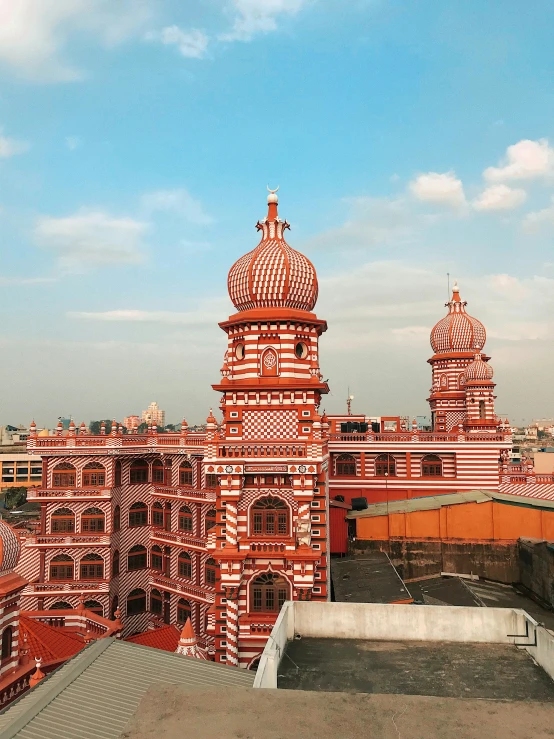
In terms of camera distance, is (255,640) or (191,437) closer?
(255,640)

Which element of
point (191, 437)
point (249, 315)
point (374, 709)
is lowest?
point (374, 709)

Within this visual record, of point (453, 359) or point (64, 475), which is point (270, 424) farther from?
point (453, 359)

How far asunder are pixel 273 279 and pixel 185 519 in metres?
17.1

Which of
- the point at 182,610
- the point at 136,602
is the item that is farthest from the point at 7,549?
the point at 136,602

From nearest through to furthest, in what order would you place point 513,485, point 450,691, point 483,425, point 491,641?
point 450,691, point 491,641, point 513,485, point 483,425

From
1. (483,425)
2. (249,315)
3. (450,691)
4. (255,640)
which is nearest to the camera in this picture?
(450,691)

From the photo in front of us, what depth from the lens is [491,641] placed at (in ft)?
50.2

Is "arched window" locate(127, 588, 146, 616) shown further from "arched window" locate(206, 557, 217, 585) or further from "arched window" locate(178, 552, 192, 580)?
"arched window" locate(206, 557, 217, 585)

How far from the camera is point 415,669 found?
539 inches

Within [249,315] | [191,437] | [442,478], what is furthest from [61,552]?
[442,478]

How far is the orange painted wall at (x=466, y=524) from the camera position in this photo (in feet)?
113

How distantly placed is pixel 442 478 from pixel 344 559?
38.3ft

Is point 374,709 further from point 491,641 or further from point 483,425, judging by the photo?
point 483,425

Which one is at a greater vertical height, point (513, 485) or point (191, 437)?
point (191, 437)
